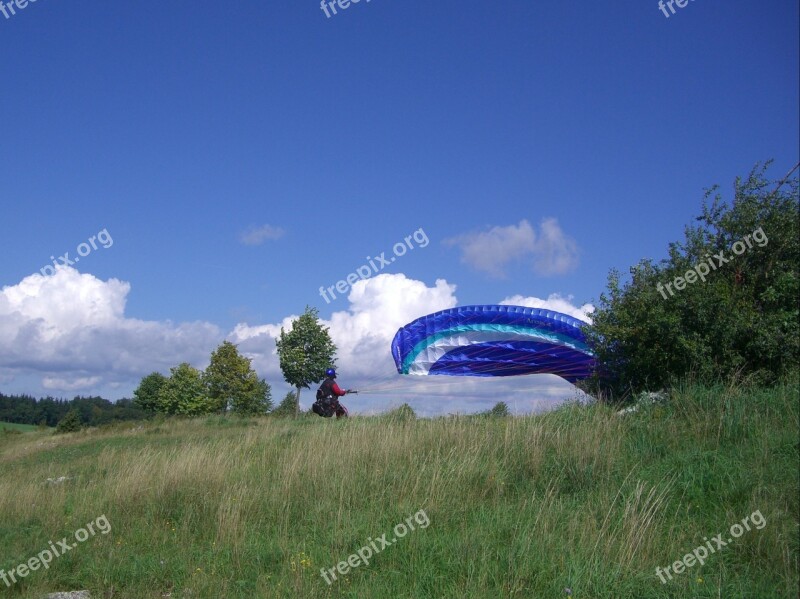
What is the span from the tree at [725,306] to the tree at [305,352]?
21.0 meters

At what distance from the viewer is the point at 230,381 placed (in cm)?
4375

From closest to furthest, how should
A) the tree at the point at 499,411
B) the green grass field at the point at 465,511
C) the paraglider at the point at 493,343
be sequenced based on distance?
the green grass field at the point at 465,511 < the tree at the point at 499,411 < the paraglider at the point at 493,343

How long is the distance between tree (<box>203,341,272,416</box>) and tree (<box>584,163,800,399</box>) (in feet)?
113

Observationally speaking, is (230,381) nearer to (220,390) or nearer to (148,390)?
(220,390)

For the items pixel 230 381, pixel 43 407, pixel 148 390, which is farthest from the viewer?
pixel 43 407

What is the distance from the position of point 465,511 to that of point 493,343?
12798mm

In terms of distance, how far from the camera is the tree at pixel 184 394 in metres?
45.3

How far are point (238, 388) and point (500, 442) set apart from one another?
1525 inches

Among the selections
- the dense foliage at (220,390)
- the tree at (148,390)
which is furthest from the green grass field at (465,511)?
the tree at (148,390)

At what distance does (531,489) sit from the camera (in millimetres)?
6086

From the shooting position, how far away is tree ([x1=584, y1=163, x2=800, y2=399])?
389 inches

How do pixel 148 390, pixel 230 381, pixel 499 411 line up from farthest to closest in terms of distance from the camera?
pixel 148 390, pixel 230 381, pixel 499 411

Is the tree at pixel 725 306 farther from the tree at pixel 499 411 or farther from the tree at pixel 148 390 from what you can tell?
the tree at pixel 148 390

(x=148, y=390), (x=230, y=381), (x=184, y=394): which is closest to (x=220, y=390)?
(x=230, y=381)
